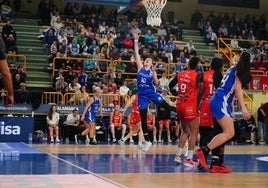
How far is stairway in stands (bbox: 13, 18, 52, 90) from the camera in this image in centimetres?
2242

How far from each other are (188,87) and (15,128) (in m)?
10.3

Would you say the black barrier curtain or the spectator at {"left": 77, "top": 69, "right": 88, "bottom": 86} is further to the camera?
the black barrier curtain

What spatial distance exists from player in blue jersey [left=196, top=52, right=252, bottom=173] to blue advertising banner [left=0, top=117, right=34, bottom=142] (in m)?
11.0

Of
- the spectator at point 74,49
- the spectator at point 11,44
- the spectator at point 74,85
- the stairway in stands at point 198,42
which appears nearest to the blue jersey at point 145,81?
the spectator at point 74,85

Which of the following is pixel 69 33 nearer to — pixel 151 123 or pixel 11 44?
pixel 11 44

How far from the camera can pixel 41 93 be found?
1942 cm

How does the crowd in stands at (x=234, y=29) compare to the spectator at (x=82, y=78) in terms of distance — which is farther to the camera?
the crowd in stands at (x=234, y=29)

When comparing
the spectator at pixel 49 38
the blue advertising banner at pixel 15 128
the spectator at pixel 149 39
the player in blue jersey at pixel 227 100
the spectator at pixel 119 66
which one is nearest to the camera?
the player in blue jersey at pixel 227 100

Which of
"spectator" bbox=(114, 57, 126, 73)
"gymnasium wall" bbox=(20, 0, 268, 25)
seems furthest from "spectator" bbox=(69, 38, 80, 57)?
"gymnasium wall" bbox=(20, 0, 268, 25)

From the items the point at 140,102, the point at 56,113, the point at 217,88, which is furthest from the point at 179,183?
the point at 56,113

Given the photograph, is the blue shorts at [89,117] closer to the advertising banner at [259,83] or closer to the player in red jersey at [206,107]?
the player in red jersey at [206,107]

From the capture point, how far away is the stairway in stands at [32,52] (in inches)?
883

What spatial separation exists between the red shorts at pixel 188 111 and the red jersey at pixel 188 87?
0.36 ft

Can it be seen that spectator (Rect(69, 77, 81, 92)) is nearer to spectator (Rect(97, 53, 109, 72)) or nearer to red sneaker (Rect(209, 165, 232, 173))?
spectator (Rect(97, 53, 109, 72))
